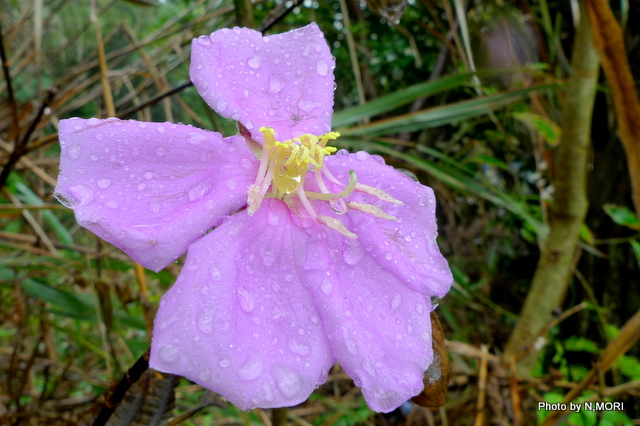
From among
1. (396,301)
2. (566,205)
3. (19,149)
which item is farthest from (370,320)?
(566,205)

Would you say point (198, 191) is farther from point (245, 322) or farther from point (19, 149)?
point (19, 149)

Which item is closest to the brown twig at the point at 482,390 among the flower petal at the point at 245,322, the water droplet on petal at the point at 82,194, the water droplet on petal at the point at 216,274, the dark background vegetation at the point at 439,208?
the dark background vegetation at the point at 439,208

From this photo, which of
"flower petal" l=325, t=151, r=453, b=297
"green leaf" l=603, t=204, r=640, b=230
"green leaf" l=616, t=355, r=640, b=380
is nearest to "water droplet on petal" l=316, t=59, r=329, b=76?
"flower petal" l=325, t=151, r=453, b=297

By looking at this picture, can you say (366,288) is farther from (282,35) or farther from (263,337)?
(282,35)

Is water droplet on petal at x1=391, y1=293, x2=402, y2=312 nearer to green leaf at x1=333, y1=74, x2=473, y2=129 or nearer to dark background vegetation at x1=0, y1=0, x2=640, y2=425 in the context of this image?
dark background vegetation at x1=0, y1=0, x2=640, y2=425

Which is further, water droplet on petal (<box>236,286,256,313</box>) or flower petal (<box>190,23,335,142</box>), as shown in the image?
flower petal (<box>190,23,335,142</box>)
